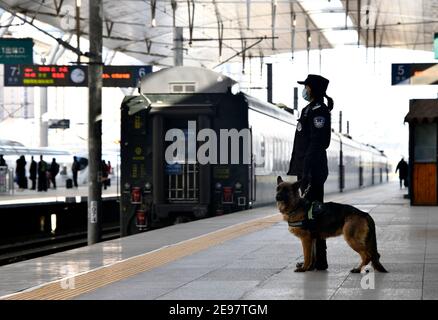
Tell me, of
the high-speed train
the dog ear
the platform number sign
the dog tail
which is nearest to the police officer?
the dog ear

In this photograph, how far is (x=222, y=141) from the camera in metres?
18.0

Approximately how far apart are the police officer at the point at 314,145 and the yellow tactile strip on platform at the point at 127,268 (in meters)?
1.92

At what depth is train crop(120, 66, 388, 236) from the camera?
17594mm

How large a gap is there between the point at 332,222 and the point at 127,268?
242 cm

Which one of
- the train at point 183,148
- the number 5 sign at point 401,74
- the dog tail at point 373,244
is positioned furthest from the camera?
the number 5 sign at point 401,74

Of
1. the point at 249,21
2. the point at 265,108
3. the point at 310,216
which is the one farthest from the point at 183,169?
the point at 249,21

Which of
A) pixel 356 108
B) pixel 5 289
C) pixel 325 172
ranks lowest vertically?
pixel 5 289

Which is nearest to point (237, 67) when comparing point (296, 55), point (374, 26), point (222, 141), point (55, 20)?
point (296, 55)

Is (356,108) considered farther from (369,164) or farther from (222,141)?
(222,141)

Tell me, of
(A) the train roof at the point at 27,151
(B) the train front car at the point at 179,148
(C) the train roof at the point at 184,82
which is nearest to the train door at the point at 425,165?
(B) the train front car at the point at 179,148

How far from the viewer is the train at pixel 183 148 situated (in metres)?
17.6

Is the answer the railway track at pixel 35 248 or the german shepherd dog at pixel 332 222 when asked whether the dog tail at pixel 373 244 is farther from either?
the railway track at pixel 35 248

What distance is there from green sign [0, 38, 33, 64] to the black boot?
23690 mm

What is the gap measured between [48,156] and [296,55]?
18.5m
